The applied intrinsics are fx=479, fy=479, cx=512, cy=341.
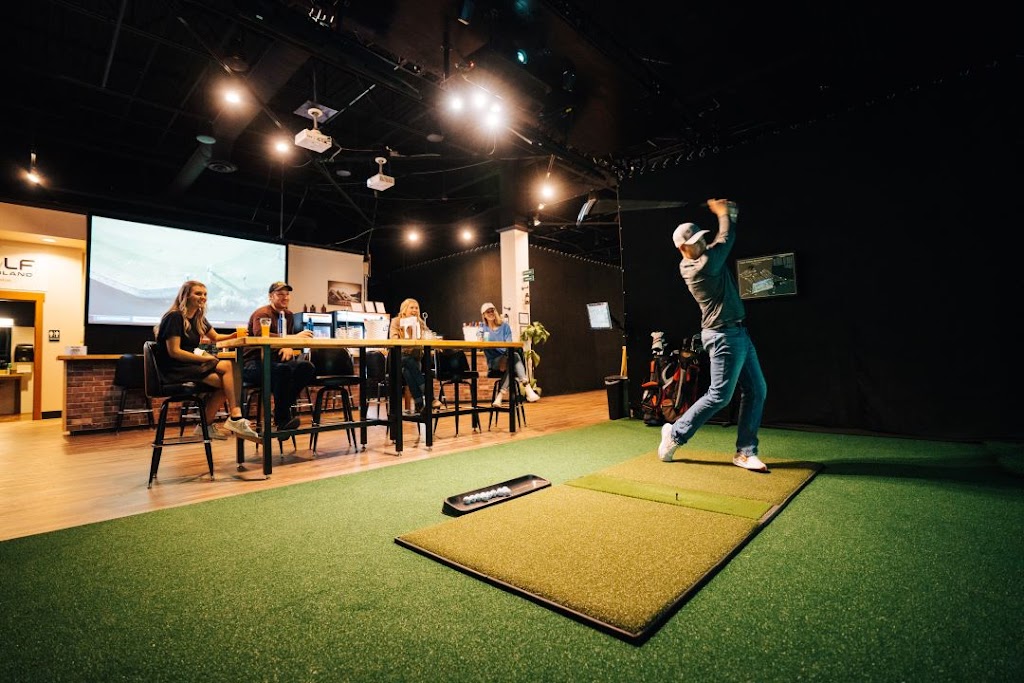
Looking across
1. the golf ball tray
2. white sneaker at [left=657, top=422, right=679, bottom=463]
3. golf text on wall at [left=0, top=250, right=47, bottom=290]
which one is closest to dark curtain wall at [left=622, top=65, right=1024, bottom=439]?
white sneaker at [left=657, top=422, right=679, bottom=463]

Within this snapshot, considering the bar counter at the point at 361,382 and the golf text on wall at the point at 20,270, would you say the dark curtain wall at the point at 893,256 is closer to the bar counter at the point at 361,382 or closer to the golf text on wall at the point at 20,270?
the bar counter at the point at 361,382

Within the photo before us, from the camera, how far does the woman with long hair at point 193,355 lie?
3223 millimetres

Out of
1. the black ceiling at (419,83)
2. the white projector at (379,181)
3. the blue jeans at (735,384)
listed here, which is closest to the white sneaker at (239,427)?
the blue jeans at (735,384)

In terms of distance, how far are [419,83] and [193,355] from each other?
148 inches

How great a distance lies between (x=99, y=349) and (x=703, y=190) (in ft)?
28.4

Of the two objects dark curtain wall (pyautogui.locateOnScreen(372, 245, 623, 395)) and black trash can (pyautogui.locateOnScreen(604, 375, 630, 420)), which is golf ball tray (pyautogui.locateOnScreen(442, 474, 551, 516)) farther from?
dark curtain wall (pyautogui.locateOnScreen(372, 245, 623, 395))

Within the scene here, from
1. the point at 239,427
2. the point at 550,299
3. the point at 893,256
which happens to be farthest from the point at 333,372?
the point at 550,299

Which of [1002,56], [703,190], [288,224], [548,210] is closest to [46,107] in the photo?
[288,224]

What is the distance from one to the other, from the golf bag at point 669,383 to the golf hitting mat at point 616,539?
201 centimetres

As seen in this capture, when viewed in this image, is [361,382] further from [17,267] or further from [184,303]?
[17,267]

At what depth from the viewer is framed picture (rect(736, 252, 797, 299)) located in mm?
4781

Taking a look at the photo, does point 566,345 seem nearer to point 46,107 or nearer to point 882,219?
point 882,219

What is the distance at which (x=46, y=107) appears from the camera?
6.53 m

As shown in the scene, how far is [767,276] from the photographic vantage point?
4.92 m
